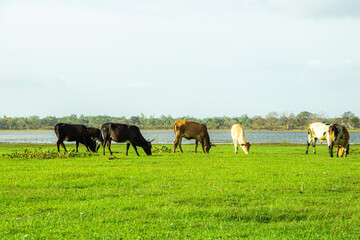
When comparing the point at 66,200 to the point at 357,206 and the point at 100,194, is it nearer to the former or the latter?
the point at 100,194

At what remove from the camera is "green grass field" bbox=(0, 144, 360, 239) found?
20.1 ft

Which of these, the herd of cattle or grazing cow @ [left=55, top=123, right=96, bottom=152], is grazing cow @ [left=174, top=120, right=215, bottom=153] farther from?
grazing cow @ [left=55, top=123, right=96, bottom=152]

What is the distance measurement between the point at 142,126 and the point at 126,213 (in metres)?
169

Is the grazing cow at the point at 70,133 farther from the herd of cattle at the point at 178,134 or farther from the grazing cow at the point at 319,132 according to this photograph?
the grazing cow at the point at 319,132

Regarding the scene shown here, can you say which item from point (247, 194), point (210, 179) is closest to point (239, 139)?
point (210, 179)

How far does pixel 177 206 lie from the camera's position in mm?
7645

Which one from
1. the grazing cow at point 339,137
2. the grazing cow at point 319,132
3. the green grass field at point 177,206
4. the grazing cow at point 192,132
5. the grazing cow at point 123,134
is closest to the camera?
the green grass field at point 177,206

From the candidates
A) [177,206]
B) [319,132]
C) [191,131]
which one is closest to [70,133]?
[191,131]

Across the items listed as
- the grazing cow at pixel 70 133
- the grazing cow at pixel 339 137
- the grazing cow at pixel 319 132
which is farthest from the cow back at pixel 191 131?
the grazing cow at pixel 339 137

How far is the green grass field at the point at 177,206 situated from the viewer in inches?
241

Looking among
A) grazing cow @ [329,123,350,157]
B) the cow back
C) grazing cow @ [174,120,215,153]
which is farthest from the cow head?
grazing cow @ [329,123,350,157]

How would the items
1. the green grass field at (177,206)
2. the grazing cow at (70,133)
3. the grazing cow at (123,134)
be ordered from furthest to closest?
the grazing cow at (70,133), the grazing cow at (123,134), the green grass field at (177,206)

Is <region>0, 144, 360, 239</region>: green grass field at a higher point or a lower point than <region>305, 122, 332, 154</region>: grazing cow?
lower

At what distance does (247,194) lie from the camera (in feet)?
28.7
